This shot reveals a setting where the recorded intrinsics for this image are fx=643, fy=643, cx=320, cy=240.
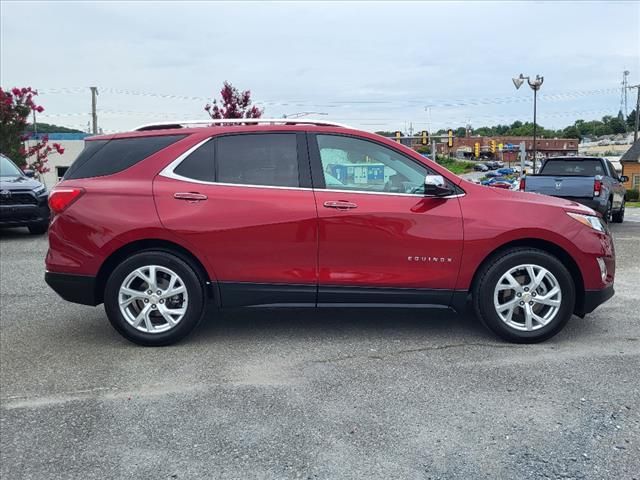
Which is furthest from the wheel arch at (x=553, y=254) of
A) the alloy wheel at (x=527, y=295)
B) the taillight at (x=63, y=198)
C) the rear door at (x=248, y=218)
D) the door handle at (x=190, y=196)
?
the taillight at (x=63, y=198)

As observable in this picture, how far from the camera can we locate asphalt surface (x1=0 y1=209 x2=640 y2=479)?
3213 millimetres

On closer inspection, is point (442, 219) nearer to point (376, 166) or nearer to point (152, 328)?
point (376, 166)

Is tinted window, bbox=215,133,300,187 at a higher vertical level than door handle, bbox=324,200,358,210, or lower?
higher

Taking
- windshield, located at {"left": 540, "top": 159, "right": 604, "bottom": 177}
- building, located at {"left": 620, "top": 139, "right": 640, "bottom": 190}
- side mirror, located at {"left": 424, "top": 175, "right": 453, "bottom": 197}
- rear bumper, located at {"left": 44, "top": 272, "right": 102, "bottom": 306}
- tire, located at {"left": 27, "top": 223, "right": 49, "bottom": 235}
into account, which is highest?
building, located at {"left": 620, "top": 139, "right": 640, "bottom": 190}

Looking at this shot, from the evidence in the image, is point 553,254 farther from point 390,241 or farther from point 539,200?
point 390,241

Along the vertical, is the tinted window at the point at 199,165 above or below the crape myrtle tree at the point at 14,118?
below

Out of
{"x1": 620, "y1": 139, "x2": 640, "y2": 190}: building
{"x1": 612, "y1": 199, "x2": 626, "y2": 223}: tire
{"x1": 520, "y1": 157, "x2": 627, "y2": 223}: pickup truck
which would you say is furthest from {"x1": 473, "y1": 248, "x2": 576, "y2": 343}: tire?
{"x1": 620, "y1": 139, "x2": 640, "y2": 190}: building

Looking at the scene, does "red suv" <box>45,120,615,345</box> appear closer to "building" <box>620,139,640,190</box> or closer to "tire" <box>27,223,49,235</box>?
"tire" <box>27,223,49,235</box>

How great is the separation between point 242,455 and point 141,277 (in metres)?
2.10

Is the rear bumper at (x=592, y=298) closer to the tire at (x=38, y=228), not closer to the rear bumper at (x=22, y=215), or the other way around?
the rear bumper at (x=22, y=215)

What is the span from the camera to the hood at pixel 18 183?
11.5m

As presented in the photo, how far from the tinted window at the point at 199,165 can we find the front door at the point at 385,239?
0.83m

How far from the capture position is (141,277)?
4961 mm

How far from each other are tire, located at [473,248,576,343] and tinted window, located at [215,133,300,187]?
5.65ft
